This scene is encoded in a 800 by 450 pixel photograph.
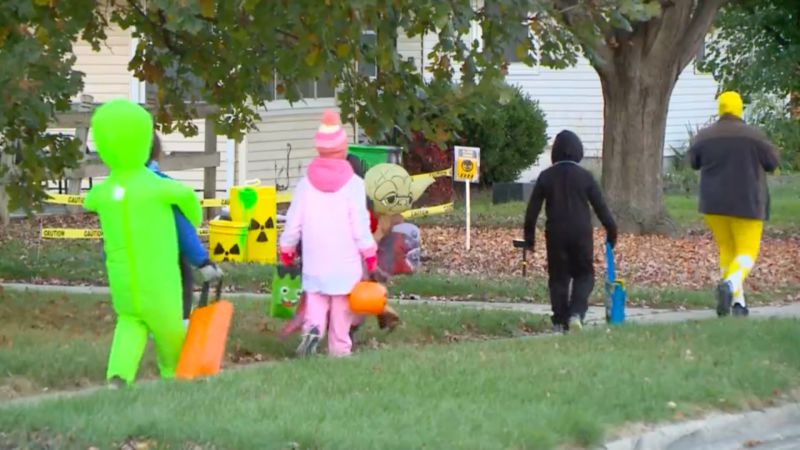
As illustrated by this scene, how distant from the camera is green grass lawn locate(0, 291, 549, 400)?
380 inches

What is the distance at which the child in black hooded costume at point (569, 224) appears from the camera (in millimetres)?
11789

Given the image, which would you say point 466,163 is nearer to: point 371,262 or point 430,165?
point 371,262

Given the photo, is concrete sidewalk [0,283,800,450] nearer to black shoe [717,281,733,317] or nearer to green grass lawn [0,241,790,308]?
black shoe [717,281,733,317]

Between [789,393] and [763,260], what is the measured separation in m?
9.19

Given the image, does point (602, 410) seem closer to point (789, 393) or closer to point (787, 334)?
point (789, 393)

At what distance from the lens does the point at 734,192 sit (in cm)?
1270

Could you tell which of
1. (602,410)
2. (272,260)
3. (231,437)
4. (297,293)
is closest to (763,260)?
(272,260)

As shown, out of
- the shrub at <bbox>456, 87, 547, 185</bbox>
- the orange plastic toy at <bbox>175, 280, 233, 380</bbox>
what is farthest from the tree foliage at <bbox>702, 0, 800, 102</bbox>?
the orange plastic toy at <bbox>175, 280, 233, 380</bbox>

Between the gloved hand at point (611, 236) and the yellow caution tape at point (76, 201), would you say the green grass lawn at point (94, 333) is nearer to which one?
the gloved hand at point (611, 236)

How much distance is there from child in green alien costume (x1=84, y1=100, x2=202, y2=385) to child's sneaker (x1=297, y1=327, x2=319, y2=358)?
1.58 m

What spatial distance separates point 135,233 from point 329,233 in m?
1.91

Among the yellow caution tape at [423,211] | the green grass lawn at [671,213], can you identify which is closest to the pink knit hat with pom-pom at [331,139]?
the yellow caution tape at [423,211]

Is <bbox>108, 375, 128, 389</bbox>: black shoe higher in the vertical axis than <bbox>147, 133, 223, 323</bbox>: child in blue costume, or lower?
lower

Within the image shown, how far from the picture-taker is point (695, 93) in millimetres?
32438
